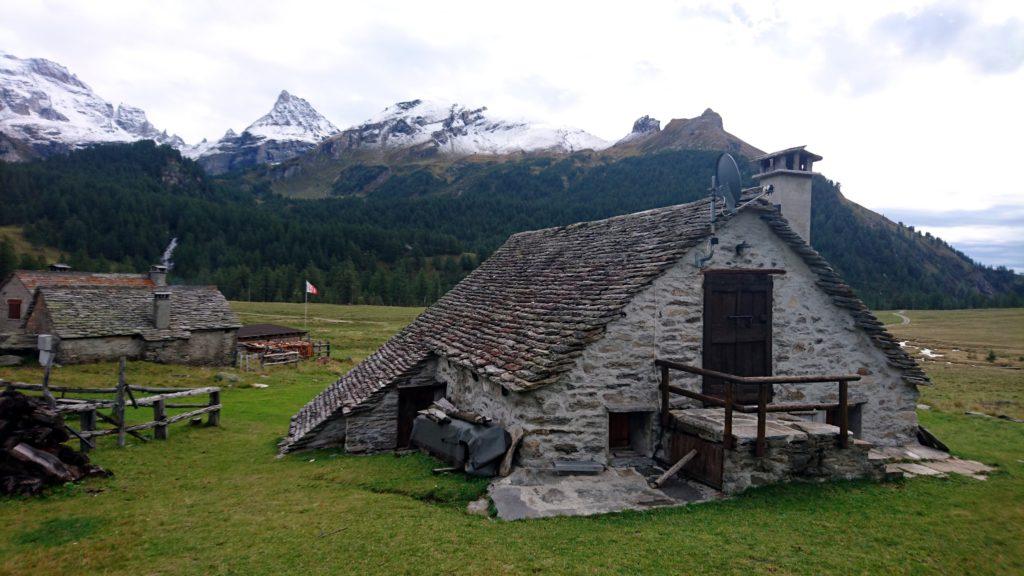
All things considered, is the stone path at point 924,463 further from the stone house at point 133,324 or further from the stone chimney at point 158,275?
the stone chimney at point 158,275

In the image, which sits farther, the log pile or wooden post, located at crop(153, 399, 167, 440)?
wooden post, located at crop(153, 399, 167, 440)

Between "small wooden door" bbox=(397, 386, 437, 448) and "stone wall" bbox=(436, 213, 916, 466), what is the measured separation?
0.79m

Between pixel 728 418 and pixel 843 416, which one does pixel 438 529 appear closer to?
pixel 728 418

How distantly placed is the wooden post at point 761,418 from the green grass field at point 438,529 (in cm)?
70

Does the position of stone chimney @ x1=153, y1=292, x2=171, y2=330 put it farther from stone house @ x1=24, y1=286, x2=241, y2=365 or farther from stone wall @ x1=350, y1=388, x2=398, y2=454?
stone wall @ x1=350, y1=388, x2=398, y2=454

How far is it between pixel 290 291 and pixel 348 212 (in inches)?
2989

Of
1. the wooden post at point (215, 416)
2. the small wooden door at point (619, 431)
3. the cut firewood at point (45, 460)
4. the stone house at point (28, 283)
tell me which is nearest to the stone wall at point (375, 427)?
the cut firewood at point (45, 460)

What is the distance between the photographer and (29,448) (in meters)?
9.93

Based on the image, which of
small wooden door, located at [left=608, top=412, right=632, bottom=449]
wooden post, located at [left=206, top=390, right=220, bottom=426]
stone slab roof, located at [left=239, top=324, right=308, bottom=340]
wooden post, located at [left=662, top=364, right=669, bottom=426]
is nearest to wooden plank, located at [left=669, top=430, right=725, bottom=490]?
wooden post, located at [left=662, top=364, right=669, bottom=426]

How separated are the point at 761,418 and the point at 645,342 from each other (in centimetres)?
265

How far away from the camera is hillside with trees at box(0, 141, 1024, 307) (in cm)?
11681

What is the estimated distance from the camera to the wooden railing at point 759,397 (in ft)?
29.0

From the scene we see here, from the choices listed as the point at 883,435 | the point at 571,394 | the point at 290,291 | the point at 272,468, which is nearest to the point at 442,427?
the point at 571,394

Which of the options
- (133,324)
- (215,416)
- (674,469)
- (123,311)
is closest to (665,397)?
(674,469)
